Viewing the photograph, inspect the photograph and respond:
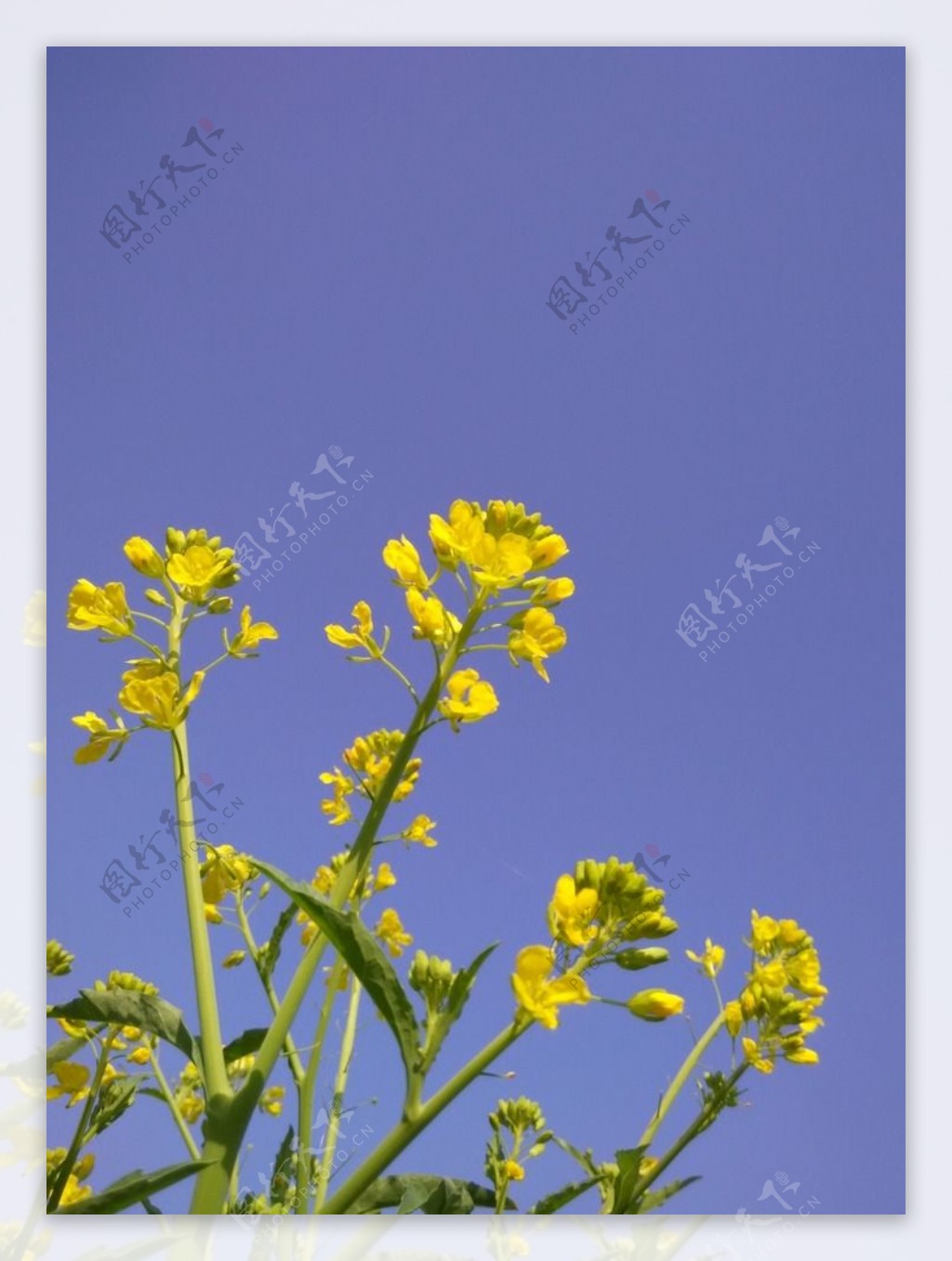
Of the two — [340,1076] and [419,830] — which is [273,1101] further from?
[419,830]

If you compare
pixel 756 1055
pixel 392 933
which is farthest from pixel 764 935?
pixel 392 933

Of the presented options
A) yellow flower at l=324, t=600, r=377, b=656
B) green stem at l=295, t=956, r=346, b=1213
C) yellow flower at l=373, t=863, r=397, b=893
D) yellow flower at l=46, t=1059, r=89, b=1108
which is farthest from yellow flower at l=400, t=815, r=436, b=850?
yellow flower at l=46, t=1059, r=89, b=1108

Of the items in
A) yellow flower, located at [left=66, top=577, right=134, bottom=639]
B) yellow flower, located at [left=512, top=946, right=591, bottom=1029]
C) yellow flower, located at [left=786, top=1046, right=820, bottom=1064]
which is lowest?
yellow flower, located at [left=786, top=1046, right=820, bottom=1064]

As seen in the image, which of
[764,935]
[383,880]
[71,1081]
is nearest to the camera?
[71,1081]

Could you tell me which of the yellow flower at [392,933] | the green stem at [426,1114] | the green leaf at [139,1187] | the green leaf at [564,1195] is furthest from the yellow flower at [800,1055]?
the green leaf at [139,1187]

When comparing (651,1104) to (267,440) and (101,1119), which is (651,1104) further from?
(267,440)

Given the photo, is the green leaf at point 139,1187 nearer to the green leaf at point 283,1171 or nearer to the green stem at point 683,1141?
the green leaf at point 283,1171

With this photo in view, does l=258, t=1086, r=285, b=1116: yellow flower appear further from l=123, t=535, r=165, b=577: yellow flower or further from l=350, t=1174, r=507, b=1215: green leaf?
l=123, t=535, r=165, b=577: yellow flower
